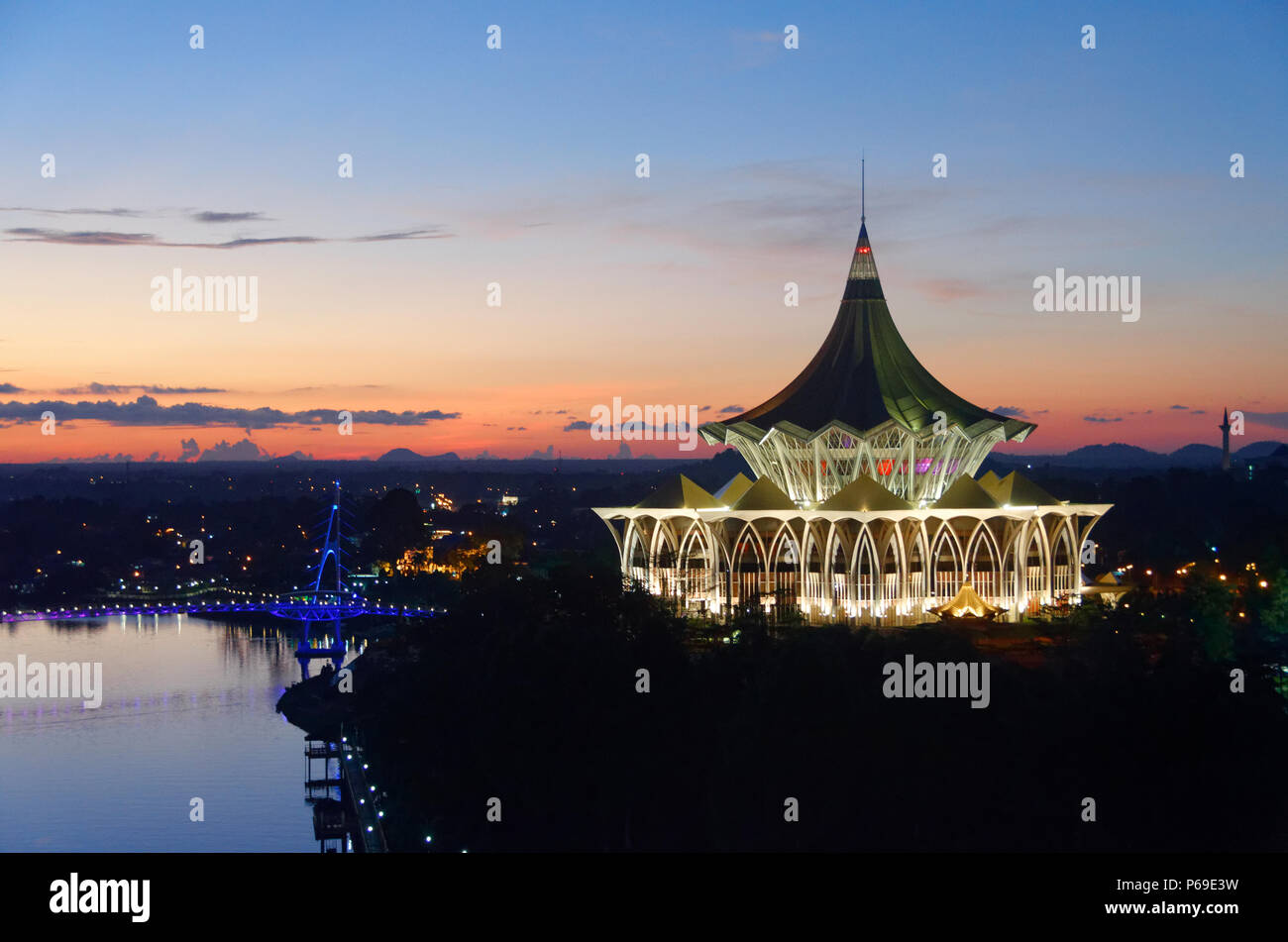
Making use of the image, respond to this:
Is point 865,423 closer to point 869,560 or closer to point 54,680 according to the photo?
point 869,560

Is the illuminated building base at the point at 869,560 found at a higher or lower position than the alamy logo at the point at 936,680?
higher

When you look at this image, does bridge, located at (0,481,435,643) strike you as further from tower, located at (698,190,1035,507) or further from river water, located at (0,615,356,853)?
tower, located at (698,190,1035,507)
